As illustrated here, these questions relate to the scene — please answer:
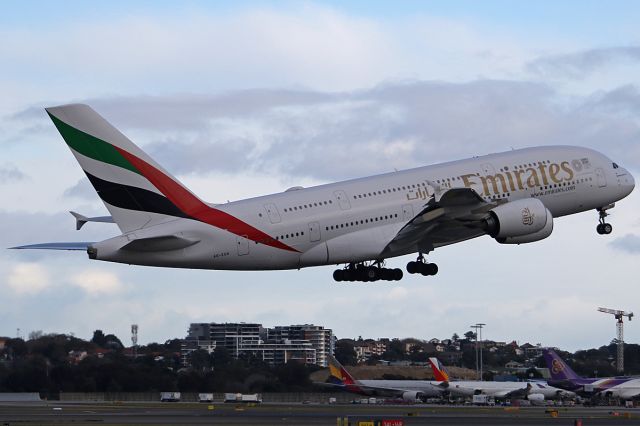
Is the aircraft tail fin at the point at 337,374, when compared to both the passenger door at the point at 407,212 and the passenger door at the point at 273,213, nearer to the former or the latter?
the passenger door at the point at 407,212

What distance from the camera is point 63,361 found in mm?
100938

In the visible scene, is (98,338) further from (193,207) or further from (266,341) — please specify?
(193,207)

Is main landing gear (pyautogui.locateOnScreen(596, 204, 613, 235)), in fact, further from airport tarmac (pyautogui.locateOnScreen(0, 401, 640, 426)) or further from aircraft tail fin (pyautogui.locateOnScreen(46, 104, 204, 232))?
aircraft tail fin (pyautogui.locateOnScreen(46, 104, 204, 232))

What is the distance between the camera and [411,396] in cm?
11425

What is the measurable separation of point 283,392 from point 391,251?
120ft

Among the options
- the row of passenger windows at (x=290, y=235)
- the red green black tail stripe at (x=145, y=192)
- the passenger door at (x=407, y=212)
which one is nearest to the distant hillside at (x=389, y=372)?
the passenger door at (x=407, y=212)

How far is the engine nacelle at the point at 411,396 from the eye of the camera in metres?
114

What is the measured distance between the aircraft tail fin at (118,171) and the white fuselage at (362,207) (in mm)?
869

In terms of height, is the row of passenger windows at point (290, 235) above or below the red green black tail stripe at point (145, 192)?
below

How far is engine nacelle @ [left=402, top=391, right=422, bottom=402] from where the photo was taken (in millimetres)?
113875

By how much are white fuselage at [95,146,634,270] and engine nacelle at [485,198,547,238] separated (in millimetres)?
966

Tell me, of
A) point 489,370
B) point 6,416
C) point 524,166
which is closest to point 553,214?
point 524,166

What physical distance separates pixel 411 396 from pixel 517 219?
159ft

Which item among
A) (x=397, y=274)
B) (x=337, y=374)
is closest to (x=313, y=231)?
(x=397, y=274)
